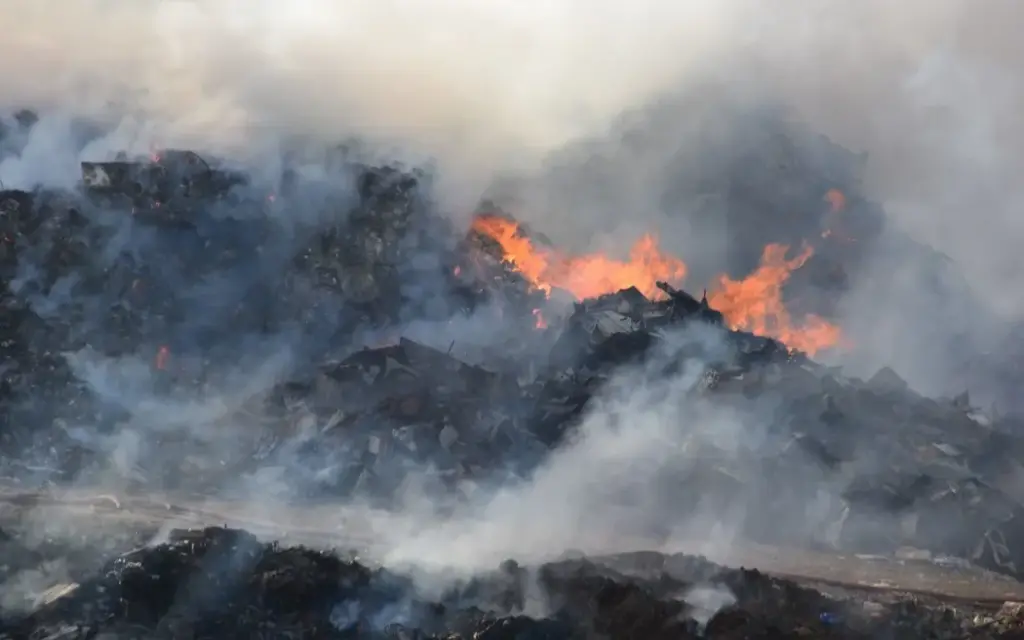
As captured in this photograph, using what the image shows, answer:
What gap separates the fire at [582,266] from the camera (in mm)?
12281

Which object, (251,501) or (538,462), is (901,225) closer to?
(538,462)

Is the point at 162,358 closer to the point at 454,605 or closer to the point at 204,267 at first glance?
the point at 204,267

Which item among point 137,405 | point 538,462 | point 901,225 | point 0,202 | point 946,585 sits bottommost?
point 946,585

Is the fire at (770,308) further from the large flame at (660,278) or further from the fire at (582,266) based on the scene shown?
the fire at (582,266)

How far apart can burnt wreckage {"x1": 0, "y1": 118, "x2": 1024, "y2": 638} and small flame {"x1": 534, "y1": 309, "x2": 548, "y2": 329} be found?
74 millimetres

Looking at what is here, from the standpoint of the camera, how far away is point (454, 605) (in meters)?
10.4

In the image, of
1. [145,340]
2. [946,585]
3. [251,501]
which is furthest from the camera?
[145,340]

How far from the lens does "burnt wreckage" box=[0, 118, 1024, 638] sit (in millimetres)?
10398

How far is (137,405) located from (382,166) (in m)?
4.61

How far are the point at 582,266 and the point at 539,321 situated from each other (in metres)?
1.00

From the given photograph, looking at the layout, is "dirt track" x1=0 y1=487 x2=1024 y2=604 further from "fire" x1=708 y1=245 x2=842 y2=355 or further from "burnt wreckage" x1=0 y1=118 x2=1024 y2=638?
"fire" x1=708 y1=245 x2=842 y2=355

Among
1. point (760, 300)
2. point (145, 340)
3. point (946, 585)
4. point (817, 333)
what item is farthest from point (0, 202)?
point (946, 585)

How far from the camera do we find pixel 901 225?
473 inches

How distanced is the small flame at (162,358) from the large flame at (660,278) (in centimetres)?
453
